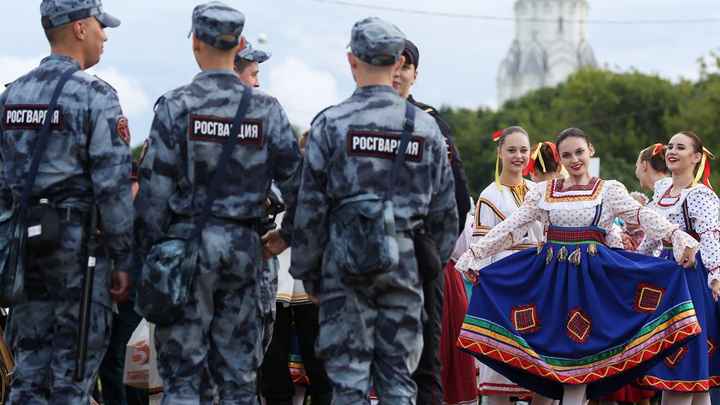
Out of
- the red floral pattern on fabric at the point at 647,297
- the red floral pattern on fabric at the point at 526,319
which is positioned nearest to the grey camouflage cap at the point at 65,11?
the red floral pattern on fabric at the point at 526,319

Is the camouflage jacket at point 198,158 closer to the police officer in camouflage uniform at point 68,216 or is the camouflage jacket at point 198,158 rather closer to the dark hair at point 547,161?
the police officer in camouflage uniform at point 68,216

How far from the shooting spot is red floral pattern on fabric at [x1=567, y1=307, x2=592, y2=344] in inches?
326

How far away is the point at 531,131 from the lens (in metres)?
70.2

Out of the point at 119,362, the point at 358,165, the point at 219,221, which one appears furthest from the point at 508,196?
the point at 219,221

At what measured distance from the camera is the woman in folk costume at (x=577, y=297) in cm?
816

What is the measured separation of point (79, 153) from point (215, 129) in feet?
2.47

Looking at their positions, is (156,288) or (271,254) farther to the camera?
(271,254)

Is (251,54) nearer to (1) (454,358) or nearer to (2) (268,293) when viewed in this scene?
(2) (268,293)

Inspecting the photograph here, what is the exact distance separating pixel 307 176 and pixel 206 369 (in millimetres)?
1116

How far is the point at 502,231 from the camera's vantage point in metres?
8.53

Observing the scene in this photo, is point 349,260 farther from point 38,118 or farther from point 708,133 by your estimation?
point 708,133

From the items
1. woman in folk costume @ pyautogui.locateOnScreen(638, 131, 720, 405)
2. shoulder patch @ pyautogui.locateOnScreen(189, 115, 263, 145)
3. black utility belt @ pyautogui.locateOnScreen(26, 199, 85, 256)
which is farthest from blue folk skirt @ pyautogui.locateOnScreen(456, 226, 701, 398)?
black utility belt @ pyautogui.locateOnScreen(26, 199, 85, 256)

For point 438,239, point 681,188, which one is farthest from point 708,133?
point 438,239

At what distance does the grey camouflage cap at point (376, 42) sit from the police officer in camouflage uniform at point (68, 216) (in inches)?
51.5
